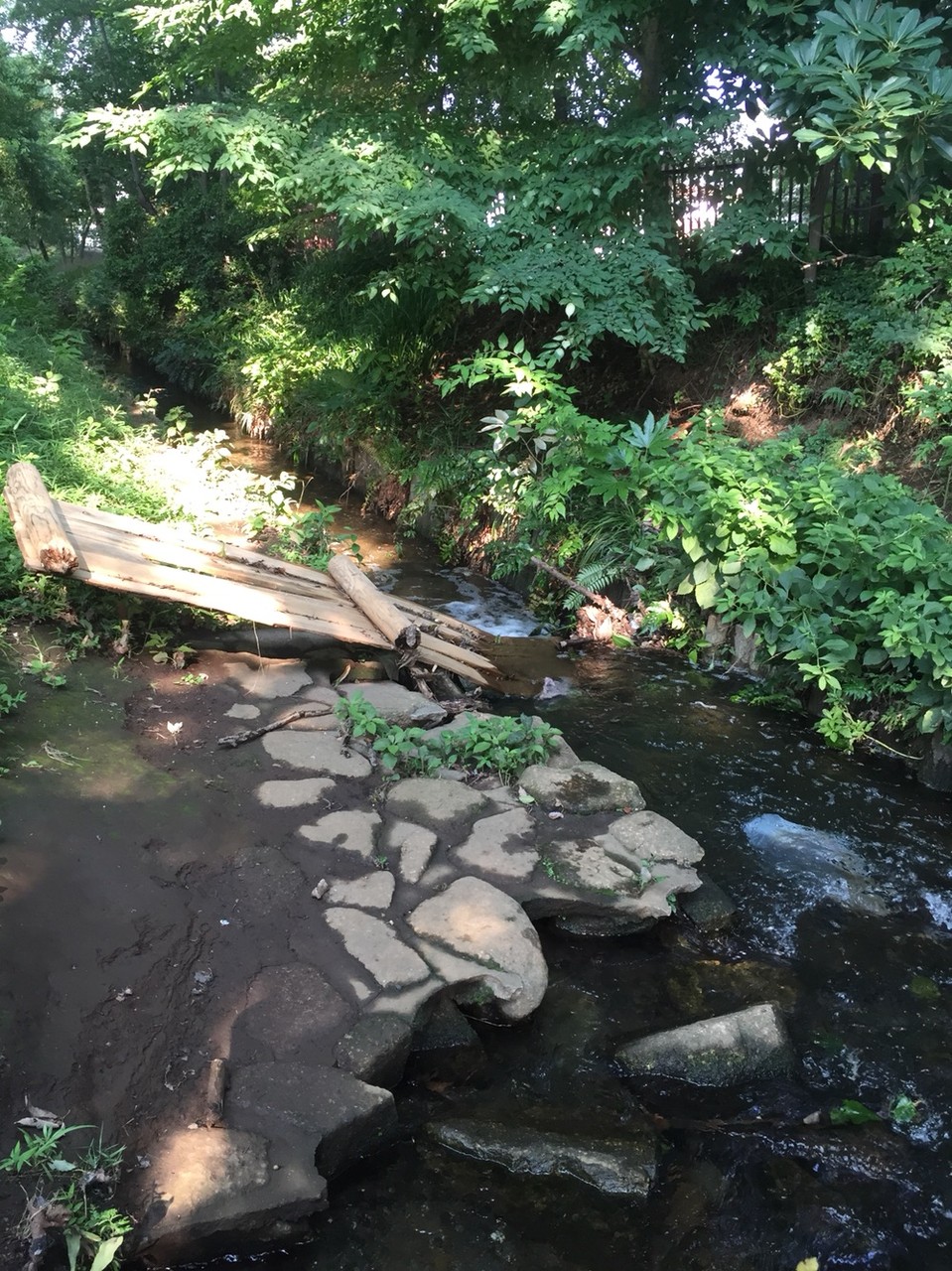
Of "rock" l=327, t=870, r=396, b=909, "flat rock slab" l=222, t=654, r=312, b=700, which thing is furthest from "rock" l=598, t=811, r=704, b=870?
"flat rock slab" l=222, t=654, r=312, b=700

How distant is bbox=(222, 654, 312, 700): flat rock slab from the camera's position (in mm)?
4680

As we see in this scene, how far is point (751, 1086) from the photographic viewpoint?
2949mm

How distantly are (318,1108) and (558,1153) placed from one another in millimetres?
758

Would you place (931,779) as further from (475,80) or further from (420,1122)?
(475,80)

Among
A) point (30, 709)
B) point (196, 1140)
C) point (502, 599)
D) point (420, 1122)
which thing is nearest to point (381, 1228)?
point (420, 1122)

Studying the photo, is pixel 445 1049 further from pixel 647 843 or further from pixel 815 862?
pixel 815 862

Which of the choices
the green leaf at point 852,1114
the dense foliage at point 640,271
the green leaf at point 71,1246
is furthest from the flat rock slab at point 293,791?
the dense foliage at point 640,271

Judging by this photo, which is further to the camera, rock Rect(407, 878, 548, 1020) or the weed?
rock Rect(407, 878, 548, 1020)

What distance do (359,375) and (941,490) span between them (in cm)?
629

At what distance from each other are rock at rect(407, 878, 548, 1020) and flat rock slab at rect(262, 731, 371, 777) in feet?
2.96

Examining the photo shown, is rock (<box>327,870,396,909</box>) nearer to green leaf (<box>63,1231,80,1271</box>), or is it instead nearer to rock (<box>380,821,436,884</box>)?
rock (<box>380,821,436,884</box>)

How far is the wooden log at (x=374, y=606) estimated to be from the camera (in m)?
5.12

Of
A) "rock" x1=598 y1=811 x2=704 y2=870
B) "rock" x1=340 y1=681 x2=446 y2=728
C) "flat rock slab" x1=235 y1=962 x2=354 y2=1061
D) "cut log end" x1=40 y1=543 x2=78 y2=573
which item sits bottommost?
"flat rock slab" x1=235 y1=962 x2=354 y2=1061

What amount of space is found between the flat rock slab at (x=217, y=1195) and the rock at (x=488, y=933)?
88cm
